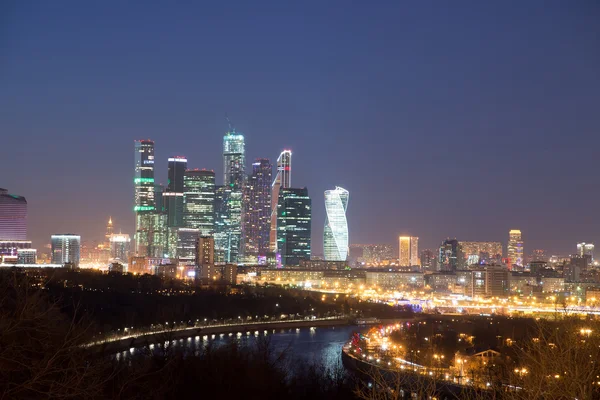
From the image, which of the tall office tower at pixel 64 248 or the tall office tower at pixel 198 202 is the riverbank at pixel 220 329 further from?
the tall office tower at pixel 198 202

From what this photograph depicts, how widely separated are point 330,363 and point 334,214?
53.6 metres

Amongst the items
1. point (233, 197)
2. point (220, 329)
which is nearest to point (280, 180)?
point (233, 197)

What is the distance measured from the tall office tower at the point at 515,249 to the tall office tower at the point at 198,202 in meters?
33.6

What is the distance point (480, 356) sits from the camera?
19.4 meters

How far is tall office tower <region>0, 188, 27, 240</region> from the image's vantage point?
67.4 metres

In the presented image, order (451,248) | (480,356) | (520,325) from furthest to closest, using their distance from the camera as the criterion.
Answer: (451,248) < (520,325) < (480,356)

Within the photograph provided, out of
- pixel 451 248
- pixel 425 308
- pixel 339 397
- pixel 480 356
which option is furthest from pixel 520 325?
pixel 451 248

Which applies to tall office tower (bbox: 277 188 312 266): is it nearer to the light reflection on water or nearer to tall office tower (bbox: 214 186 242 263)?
tall office tower (bbox: 214 186 242 263)

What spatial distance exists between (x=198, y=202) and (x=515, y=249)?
120ft

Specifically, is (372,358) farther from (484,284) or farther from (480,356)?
(484,284)

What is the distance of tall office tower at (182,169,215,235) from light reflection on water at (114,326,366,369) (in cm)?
5055

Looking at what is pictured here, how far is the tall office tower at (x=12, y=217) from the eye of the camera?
221 feet

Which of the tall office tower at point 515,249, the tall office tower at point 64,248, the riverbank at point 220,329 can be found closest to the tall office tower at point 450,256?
the tall office tower at point 515,249

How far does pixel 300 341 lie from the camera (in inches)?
1079
